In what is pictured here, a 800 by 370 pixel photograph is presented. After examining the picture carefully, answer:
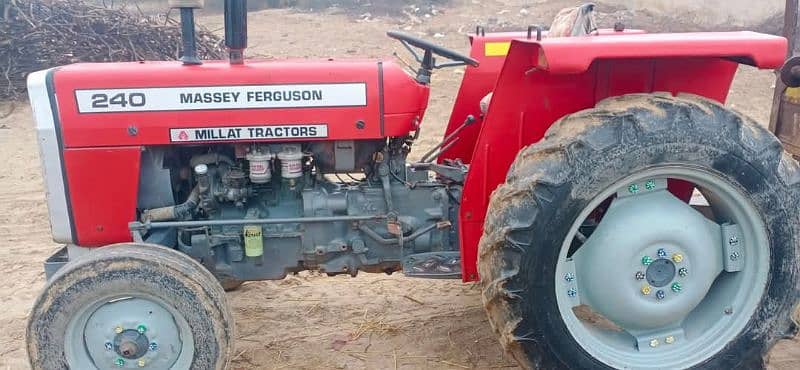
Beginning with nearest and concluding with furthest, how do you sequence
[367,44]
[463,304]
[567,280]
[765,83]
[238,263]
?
[567,280] → [238,263] → [463,304] → [765,83] → [367,44]

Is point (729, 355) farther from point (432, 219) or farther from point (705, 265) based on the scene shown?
point (432, 219)

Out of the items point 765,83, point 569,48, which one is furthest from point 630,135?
point 765,83

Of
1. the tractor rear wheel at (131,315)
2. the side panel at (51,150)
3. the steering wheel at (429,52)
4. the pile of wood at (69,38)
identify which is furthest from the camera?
the pile of wood at (69,38)

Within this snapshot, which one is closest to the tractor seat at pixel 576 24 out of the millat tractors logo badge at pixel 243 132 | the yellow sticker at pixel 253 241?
the millat tractors logo badge at pixel 243 132

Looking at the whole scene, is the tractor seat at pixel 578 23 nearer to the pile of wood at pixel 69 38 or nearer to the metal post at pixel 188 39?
the metal post at pixel 188 39

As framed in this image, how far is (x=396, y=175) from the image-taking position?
11.0ft

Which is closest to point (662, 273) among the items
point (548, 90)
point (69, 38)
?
point (548, 90)

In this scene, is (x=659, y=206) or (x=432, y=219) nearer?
(x=659, y=206)

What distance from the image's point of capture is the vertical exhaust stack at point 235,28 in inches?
122

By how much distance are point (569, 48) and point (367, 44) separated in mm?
10340

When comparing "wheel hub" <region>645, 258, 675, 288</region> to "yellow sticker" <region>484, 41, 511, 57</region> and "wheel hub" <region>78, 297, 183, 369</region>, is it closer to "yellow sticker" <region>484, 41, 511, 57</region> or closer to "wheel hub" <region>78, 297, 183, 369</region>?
"yellow sticker" <region>484, 41, 511, 57</region>

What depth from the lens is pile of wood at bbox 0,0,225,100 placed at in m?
9.89

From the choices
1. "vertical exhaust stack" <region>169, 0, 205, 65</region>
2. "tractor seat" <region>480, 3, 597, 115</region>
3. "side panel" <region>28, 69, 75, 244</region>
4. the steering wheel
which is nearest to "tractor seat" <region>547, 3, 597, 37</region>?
"tractor seat" <region>480, 3, 597, 115</region>

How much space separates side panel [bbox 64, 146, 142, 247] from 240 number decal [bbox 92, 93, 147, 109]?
19 centimetres
